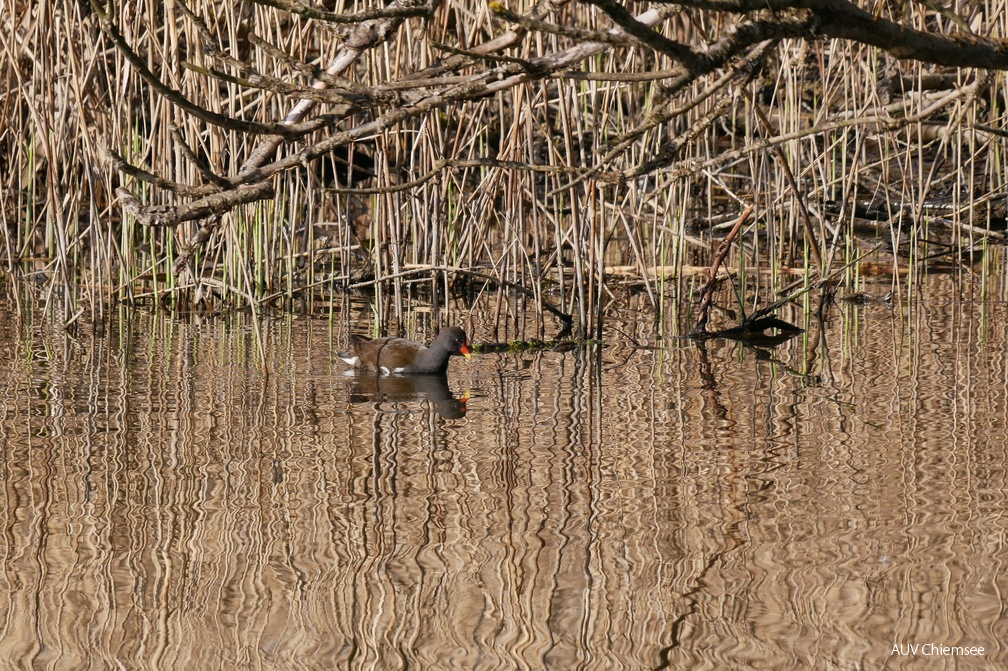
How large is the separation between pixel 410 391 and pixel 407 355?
41 centimetres

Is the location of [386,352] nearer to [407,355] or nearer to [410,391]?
[407,355]

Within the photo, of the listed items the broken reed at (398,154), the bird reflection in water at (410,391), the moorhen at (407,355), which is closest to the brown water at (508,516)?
the bird reflection in water at (410,391)

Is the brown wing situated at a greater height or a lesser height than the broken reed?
lesser

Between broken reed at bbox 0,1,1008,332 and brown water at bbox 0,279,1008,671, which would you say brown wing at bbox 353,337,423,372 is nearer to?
brown water at bbox 0,279,1008,671

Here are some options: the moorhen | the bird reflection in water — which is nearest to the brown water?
the bird reflection in water

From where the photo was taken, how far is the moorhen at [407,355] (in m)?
6.39

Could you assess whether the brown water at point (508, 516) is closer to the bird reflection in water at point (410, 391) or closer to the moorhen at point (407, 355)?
the bird reflection in water at point (410, 391)

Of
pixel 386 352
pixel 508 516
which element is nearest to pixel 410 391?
pixel 386 352

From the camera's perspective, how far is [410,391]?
6133mm

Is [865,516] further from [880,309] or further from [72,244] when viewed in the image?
[72,244]

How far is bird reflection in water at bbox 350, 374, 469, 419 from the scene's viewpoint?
5.71 meters

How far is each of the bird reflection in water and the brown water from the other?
0.02 m

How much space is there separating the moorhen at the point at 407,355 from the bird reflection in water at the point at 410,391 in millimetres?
46

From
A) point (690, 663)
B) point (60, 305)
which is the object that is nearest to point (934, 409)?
point (690, 663)
